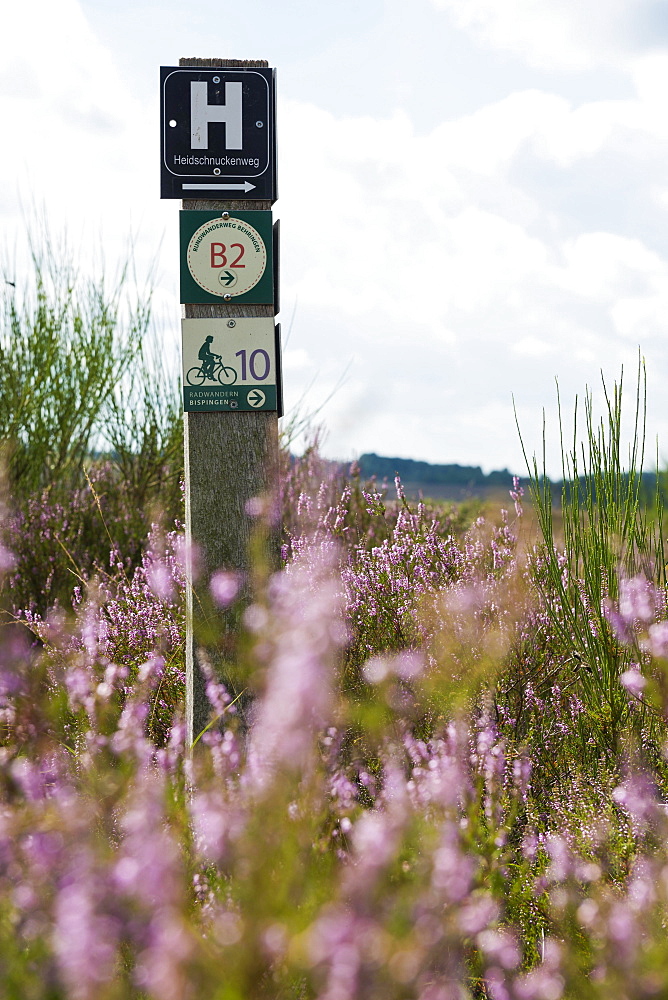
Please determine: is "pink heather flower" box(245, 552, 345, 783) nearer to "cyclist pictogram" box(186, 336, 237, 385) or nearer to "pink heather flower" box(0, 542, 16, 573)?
"cyclist pictogram" box(186, 336, 237, 385)

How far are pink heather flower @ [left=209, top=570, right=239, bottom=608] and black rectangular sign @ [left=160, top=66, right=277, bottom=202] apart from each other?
1.43 metres

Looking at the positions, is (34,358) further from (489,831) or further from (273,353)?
(489,831)

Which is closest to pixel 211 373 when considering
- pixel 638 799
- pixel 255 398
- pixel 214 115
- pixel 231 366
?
pixel 231 366

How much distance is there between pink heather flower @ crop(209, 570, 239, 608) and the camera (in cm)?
320

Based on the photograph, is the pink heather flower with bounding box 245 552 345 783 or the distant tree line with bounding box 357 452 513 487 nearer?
the pink heather flower with bounding box 245 552 345 783

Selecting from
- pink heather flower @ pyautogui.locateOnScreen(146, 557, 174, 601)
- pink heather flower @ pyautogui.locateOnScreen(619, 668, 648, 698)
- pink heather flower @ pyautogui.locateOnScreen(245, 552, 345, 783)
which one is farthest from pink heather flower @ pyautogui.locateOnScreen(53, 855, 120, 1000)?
pink heather flower @ pyautogui.locateOnScreen(146, 557, 174, 601)

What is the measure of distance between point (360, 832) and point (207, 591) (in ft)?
6.33

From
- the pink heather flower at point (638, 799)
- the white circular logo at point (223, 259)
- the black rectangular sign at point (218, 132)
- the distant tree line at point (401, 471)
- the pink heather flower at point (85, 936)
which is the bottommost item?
the pink heather flower at point (638, 799)

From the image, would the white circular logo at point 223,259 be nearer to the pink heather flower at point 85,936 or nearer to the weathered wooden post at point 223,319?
the weathered wooden post at point 223,319

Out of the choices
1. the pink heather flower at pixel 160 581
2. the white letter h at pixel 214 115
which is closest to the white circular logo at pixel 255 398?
the pink heather flower at pixel 160 581

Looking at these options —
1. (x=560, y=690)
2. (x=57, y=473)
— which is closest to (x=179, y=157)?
(x=560, y=690)

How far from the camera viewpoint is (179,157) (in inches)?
131

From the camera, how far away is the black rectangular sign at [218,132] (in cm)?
333

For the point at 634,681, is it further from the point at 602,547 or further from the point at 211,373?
the point at 211,373
